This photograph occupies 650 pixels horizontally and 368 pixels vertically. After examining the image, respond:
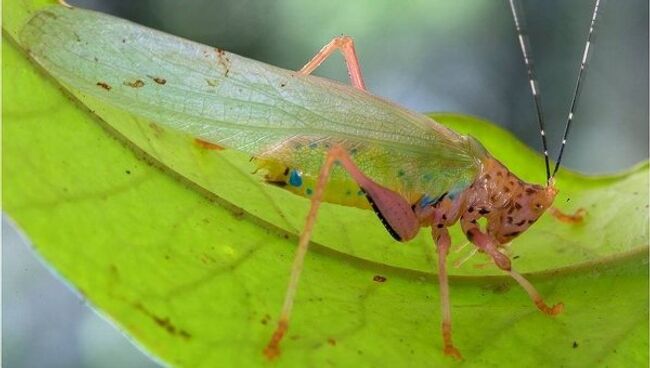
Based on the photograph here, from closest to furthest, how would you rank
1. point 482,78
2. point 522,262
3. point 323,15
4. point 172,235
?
1. point 172,235
2. point 522,262
3. point 323,15
4. point 482,78

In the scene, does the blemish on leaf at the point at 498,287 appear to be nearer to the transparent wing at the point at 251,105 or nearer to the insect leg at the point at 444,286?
the insect leg at the point at 444,286

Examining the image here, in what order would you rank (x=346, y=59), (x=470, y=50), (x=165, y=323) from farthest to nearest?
(x=470, y=50) → (x=346, y=59) → (x=165, y=323)

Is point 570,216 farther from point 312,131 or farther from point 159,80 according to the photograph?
point 159,80

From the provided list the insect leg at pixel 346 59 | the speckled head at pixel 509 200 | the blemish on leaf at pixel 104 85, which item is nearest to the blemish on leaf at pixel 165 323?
the blemish on leaf at pixel 104 85

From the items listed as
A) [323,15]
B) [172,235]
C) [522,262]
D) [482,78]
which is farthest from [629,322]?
[482,78]

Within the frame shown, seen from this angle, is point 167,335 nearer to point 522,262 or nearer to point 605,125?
point 522,262

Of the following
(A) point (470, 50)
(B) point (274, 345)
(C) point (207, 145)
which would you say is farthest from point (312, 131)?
Result: (A) point (470, 50)

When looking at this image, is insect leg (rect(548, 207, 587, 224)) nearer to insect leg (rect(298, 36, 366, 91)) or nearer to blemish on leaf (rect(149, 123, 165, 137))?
insect leg (rect(298, 36, 366, 91))
